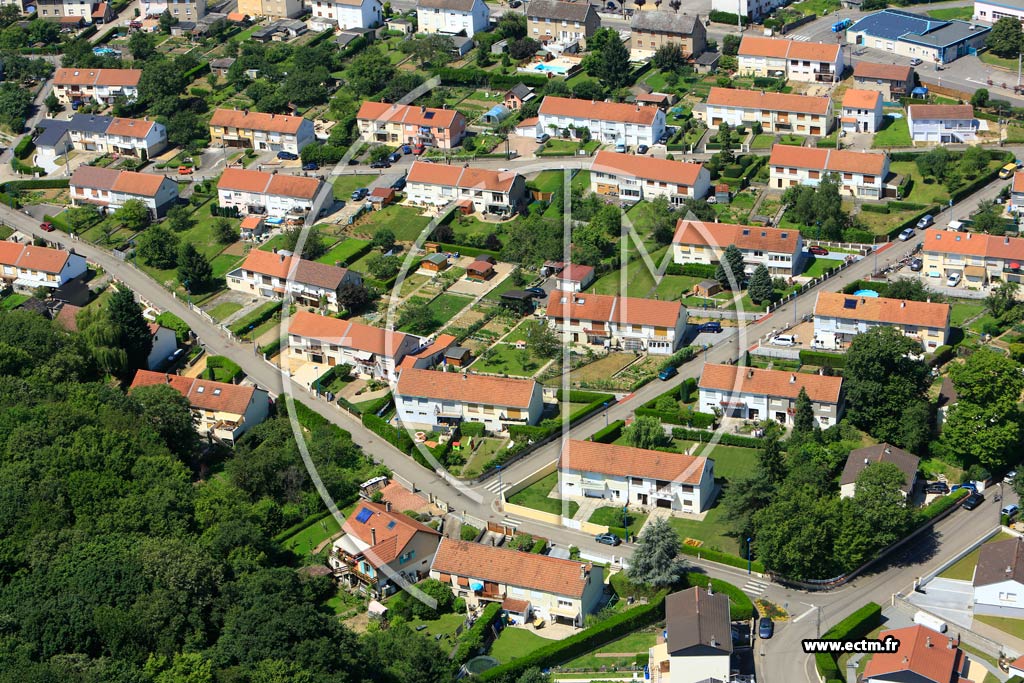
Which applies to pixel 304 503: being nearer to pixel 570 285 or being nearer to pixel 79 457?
pixel 79 457

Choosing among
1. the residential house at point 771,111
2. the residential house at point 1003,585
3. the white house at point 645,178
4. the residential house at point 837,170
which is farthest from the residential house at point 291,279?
the residential house at point 1003,585

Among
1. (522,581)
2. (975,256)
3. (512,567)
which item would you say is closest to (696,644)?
(522,581)

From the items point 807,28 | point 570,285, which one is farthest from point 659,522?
point 807,28

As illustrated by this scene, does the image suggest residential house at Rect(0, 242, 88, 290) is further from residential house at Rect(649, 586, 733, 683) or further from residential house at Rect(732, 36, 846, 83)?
residential house at Rect(732, 36, 846, 83)

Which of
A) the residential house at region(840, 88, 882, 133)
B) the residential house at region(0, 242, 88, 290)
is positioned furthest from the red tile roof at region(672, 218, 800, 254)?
the residential house at region(0, 242, 88, 290)

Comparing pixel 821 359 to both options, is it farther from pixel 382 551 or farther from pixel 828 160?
pixel 382 551

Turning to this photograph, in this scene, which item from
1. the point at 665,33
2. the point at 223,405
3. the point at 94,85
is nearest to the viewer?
the point at 223,405
